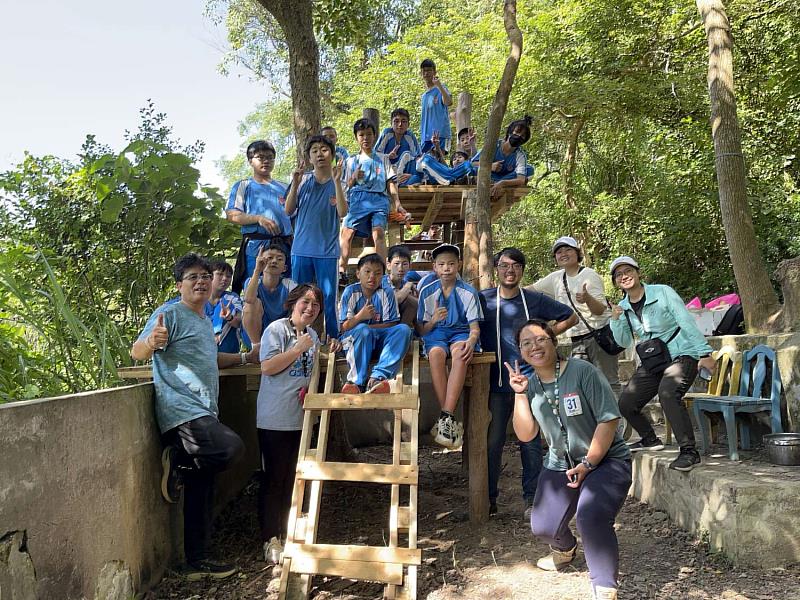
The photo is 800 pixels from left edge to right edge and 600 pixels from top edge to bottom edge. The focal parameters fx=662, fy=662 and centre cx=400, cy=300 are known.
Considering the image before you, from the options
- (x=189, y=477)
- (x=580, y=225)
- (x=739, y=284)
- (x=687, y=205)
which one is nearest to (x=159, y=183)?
(x=189, y=477)

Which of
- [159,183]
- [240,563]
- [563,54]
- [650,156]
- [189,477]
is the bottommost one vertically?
[240,563]

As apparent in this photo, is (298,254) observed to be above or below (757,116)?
below

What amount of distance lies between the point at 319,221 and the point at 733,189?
4.82m

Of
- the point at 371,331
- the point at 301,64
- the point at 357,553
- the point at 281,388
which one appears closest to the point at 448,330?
the point at 371,331

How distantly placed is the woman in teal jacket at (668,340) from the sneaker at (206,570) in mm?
3101

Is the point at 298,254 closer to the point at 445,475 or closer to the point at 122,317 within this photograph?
the point at 122,317

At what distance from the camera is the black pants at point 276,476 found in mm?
4195

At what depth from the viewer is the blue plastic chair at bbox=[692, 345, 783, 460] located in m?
4.97

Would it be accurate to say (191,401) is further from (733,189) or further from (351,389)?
(733,189)

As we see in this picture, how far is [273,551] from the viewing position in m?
4.14

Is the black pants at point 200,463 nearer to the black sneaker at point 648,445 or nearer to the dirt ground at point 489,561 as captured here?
the dirt ground at point 489,561

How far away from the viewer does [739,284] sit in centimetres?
734

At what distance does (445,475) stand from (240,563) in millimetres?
2610

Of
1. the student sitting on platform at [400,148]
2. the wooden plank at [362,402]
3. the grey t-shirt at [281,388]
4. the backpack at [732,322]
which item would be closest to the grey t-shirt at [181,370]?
the grey t-shirt at [281,388]
